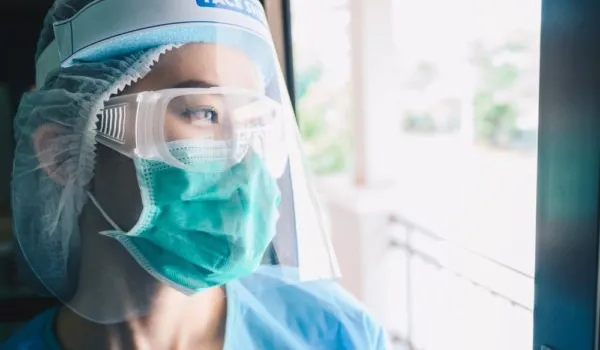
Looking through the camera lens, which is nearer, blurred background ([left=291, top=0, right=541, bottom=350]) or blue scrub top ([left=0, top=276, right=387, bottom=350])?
blue scrub top ([left=0, top=276, right=387, bottom=350])

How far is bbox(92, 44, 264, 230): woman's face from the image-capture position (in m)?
0.78

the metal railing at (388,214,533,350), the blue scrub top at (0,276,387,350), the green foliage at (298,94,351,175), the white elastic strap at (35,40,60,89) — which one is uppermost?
the white elastic strap at (35,40,60,89)

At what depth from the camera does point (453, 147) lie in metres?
2.02

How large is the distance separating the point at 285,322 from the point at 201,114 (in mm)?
413

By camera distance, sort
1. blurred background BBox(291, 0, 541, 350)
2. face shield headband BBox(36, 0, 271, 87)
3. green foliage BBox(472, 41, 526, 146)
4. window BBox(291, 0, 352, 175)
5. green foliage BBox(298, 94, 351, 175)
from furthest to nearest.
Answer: green foliage BBox(298, 94, 351, 175) < window BBox(291, 0, 352, 175) < blurred background BBox(291, 0, 541, 350) < green foliage BBox(472, 41, 526, 146) < face shield headband BBox(36, 0, 271, 87)

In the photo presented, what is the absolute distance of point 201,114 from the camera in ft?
2.57

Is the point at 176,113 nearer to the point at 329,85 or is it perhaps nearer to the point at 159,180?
the point at 159,180

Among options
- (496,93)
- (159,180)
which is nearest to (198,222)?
(159,180)

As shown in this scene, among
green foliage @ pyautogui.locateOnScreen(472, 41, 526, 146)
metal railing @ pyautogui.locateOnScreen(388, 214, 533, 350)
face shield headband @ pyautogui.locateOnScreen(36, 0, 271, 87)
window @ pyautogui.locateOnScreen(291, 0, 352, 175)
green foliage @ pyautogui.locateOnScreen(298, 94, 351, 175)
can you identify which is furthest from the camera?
green foliage @ pyautogui.locateOnScreen(298, 94, 351, 175)

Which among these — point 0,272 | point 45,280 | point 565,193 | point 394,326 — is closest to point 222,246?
point 45,280

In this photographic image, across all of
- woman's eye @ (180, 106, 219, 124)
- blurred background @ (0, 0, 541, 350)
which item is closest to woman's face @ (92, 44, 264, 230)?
woman's eye @ (180, 106, 219, 124)

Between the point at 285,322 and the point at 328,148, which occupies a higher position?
the point at 328,148

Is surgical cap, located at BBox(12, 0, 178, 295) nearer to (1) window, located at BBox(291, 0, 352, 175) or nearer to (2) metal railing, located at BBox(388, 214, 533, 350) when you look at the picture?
(2) metal railing, located at BBox(388, 214, 533, 350)

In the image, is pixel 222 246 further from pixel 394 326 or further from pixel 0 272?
pixel 394 326
